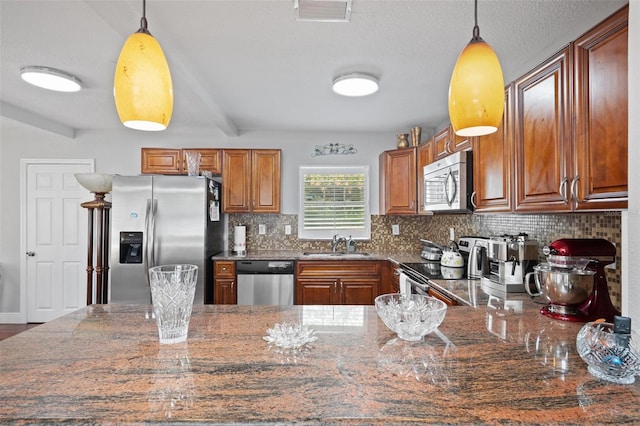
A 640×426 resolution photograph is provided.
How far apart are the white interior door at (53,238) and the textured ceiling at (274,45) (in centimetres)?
107

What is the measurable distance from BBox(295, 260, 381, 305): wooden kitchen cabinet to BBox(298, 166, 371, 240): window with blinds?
29.2 inches

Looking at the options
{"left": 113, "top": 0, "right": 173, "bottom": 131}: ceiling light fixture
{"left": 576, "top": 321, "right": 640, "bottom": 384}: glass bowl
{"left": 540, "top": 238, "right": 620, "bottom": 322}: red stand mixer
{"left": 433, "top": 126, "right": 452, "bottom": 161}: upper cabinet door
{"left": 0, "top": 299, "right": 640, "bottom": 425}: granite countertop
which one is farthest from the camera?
{"left": 433, "top": 126, "right": 452, "bottom": 161}: upper cabinet door

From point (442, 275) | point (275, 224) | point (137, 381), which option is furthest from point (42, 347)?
point (275, 224)

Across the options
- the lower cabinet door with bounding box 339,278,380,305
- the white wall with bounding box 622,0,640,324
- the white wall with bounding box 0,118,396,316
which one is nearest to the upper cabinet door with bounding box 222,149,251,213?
the white wall with bounding box 0,118,396,316

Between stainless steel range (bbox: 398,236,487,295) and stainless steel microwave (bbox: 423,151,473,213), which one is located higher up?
stainless steel microwave (bbox: 423,151,473,213)

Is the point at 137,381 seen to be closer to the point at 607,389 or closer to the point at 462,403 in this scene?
the point at 462,403

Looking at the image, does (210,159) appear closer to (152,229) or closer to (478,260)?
(152,229)

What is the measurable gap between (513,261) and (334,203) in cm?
243

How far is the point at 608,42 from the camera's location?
127 centimetres

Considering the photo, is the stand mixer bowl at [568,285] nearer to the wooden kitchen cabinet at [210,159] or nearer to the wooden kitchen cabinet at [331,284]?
the wooden kitchen cabinet at [331,284]

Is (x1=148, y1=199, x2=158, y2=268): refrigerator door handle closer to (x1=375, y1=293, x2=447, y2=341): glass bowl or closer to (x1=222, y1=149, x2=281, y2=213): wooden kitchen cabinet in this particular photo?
(x1=222, y1=149, x2=281, y2=213): wooden kitchen cabinet

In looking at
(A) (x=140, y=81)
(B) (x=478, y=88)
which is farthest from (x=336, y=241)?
(A) (x=140, y=81)

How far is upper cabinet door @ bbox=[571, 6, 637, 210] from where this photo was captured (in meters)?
1.21

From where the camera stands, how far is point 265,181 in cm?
392
